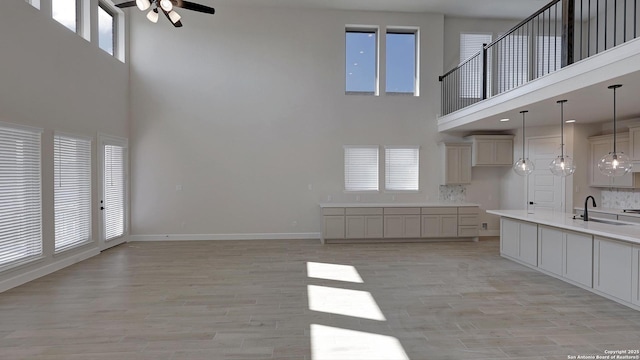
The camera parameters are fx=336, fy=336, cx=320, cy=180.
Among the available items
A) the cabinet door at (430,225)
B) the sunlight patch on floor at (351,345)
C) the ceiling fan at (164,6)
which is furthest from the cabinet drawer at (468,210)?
the ceiling fan at (164,6)

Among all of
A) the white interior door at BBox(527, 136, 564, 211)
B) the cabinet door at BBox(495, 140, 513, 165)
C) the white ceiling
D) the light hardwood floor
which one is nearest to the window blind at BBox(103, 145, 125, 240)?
the light hardwood floor

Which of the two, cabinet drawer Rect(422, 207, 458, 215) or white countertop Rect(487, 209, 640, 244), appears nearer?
white countertop Rect(487, 209, 640, 244)

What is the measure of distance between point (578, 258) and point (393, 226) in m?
3.55

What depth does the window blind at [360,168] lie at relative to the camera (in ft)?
27.2

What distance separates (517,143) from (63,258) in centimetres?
964

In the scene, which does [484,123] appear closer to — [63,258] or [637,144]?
[637,144]

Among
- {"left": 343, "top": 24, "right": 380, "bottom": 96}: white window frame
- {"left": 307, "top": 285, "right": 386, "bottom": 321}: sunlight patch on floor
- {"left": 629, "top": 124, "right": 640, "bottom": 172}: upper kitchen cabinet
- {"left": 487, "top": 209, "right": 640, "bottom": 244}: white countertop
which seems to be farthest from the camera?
{"left": 343, "top": 24, "right": 380, "bottom": 96}: white window frame

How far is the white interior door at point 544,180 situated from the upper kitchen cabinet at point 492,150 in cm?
44

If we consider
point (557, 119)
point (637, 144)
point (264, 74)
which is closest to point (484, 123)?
point (557, 119)

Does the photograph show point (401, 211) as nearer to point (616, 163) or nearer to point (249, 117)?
point (616, 163)

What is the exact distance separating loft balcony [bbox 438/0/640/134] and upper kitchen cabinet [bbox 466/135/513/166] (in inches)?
10.0

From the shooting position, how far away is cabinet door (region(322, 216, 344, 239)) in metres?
7.51

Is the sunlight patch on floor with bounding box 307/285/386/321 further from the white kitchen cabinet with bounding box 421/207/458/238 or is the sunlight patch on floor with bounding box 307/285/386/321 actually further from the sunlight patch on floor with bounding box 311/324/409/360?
the white kitchen cabinet with bounding box 421/207/458/238

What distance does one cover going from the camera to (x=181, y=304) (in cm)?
400
